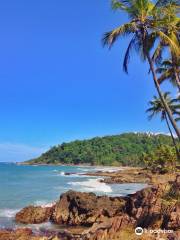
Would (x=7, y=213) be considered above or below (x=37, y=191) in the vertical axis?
below

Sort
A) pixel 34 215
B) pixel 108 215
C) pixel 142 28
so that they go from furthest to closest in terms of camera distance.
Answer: pixel 34 215, pixel 108 215, pixel 142 28

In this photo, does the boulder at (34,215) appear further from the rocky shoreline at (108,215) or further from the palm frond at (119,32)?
the palm frond at (119,32)

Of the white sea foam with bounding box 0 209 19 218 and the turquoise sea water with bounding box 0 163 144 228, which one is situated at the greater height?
the turquoise sea water with bounding box 0 163 144 228

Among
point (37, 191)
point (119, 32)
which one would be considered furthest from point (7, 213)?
point (37, 191)

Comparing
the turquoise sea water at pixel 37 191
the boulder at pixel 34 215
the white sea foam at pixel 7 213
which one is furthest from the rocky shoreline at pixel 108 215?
the turquoise sea water at pixel 37 191

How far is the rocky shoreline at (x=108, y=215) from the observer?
13273 millimetres

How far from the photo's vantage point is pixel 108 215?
68.0 feet

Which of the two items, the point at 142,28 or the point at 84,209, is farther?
the point at 84,209

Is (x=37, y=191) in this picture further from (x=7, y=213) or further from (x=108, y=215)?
(x=108, y=215)

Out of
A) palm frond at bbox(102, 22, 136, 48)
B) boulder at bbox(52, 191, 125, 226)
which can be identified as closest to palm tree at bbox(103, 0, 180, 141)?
palm frond at bbox(102, 22, 136, 48)

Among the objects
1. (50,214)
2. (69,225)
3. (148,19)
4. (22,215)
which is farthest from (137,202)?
(148,19)

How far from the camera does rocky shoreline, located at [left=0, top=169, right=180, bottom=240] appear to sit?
1327 cm

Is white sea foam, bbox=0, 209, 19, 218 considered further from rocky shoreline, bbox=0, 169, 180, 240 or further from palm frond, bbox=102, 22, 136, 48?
palm frond, bbox=102, 22, 136, 48

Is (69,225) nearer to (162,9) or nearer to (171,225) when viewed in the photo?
(171,225)
